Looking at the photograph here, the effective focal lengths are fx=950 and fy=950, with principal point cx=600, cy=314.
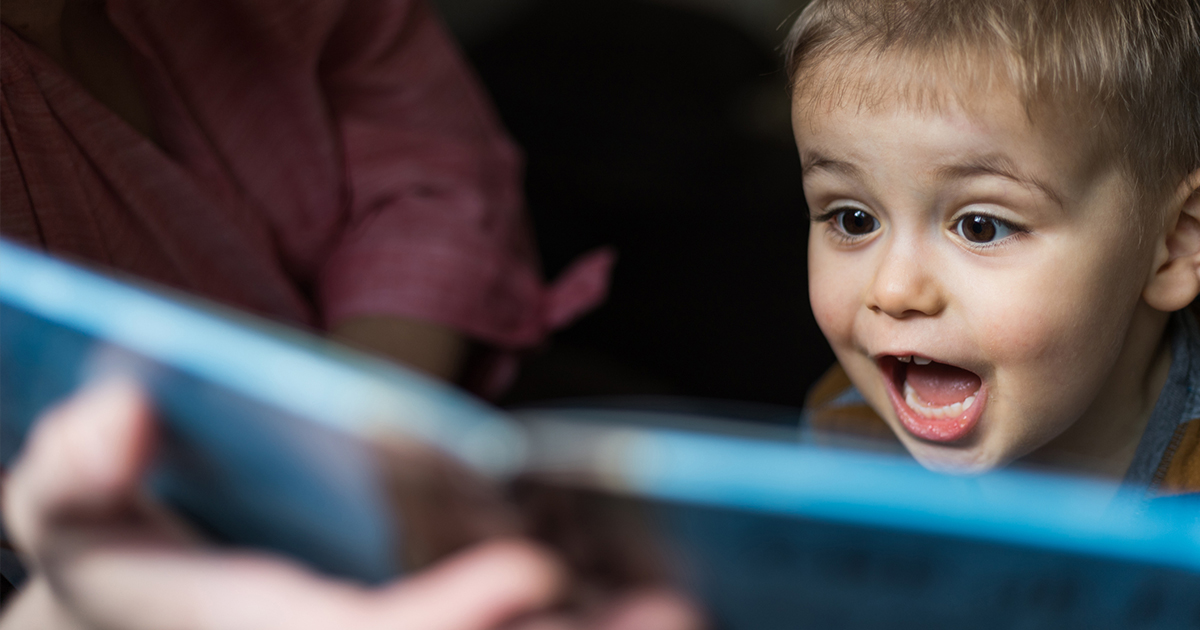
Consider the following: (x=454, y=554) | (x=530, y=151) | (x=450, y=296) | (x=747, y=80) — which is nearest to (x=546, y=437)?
(x=454, y=554)

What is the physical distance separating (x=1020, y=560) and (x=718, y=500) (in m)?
0.08

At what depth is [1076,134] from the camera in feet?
1.47

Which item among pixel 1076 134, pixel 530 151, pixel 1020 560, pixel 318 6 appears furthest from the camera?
pixel 530 151

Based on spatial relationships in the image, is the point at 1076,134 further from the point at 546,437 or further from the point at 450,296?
the point at 450,296

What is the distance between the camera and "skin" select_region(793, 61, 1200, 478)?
45 centimetres

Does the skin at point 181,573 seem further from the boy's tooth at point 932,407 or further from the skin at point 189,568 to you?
the boy's tooth at point 932,407

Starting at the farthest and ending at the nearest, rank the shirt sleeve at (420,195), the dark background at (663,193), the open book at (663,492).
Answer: the dark background at (663,193) → the shirt sleeve at (420,195) → the open book at (663,492)

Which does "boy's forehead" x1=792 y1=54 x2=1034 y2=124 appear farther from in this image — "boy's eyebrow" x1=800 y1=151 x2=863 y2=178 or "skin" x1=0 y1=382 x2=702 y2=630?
"skin" x1=0 y1=382 x2=702 y2=630

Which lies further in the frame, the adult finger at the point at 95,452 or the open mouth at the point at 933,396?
the open mouth at the point at 933,396

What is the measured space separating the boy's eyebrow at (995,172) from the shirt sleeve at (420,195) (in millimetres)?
419

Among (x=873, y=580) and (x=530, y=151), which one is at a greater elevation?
(x=873, y=580)

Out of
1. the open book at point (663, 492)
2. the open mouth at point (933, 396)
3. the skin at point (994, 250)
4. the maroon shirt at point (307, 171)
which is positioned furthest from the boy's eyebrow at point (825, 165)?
the maroon shirt at point (307, 171)

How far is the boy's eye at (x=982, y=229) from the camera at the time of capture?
1.51ft

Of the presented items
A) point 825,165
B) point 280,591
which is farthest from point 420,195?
point 280,591
